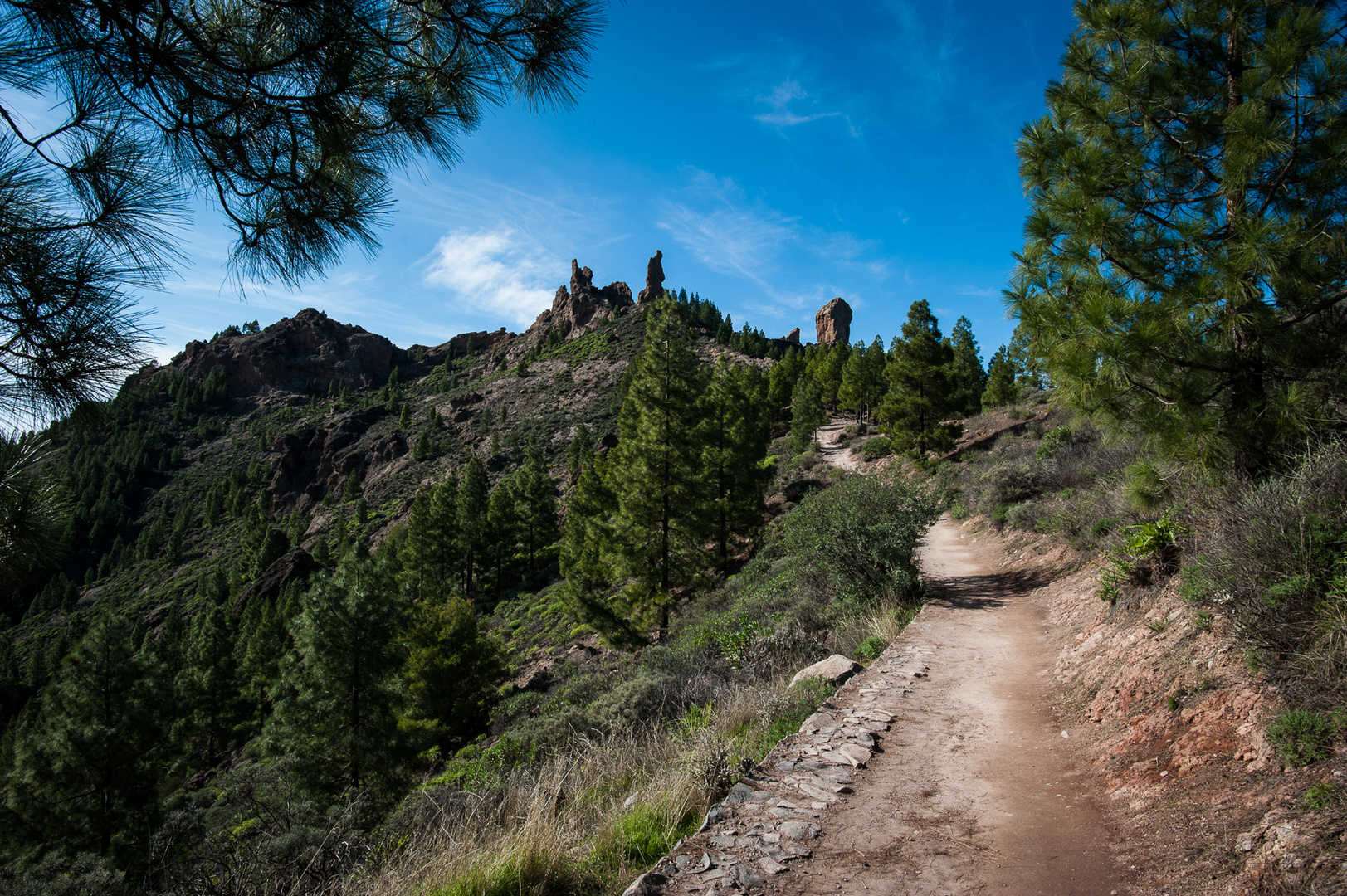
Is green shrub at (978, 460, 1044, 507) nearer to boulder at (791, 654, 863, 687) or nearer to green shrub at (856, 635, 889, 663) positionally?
green shrub at (856, 635, 889, 663)

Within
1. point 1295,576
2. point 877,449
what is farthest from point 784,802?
point 877,449

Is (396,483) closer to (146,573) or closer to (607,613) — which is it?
(146,573)

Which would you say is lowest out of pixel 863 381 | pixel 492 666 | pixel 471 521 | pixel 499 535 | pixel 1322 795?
pixel 492 666

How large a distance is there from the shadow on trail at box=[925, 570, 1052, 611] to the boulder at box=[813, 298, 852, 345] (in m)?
143

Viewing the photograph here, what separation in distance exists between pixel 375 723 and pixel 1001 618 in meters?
18.2

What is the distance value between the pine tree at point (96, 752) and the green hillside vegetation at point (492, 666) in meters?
0.07

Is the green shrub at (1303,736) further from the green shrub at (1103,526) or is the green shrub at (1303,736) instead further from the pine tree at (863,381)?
the pine tree at (863,381)

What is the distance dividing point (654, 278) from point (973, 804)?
146210 mm

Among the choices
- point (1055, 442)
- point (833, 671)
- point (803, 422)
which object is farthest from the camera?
point (803, 422)

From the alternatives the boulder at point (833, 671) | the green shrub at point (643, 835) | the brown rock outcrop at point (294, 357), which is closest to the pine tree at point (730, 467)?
the boulder at point (833, 671)

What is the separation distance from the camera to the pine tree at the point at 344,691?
666 inches

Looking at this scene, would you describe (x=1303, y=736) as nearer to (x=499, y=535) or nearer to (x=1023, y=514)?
(x=1023, y=514)

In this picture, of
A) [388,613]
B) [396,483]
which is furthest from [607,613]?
[396,483]

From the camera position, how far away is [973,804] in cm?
382
